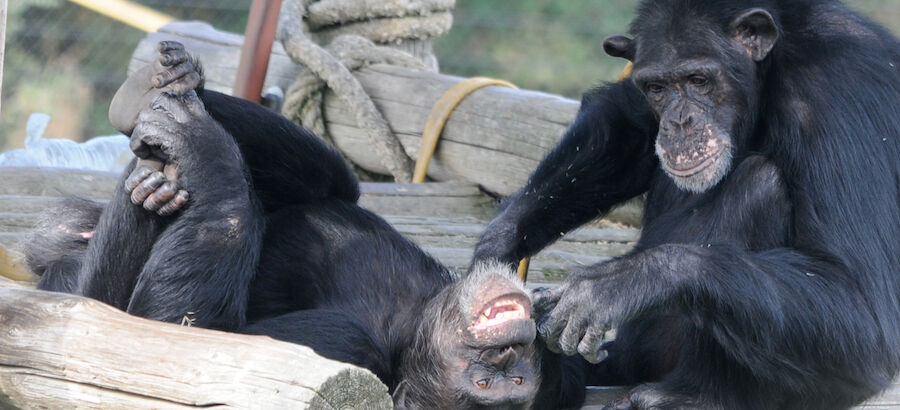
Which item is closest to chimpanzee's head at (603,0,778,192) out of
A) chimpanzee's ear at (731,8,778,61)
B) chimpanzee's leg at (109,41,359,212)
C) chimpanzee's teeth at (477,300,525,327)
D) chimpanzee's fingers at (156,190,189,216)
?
chimpanzee's ear at (731,8,778,61)

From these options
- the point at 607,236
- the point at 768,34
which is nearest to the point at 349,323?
the point at 768,34

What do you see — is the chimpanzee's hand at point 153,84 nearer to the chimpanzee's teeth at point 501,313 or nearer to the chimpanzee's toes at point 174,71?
the chimpanzee's toes at point 174,71

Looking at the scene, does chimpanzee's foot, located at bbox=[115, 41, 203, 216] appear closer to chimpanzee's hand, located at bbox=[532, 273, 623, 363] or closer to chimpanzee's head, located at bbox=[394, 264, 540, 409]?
chimpanzee's head, located at bbox=[394, 264, 540, 409]

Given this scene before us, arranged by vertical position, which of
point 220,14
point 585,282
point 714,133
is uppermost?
point 714,133

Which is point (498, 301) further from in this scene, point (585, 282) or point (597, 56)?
point (597, 56)

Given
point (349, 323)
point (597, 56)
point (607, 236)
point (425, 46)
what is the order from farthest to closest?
point (597, 56), point (425, 46), point (607, 236), point (349, 323)

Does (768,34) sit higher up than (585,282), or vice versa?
(768,34)

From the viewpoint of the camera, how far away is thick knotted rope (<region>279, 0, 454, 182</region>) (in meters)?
6.01

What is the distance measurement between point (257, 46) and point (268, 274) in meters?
2.93

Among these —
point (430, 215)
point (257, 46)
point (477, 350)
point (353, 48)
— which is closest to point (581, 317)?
point (477, 350)

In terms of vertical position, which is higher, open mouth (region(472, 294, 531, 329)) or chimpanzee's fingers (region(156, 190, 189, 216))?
chimpanzee's fingers (region(156, 190, 189, 216))

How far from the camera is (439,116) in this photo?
570 cm

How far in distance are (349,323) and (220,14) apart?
31.0ft

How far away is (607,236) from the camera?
5.14 m
